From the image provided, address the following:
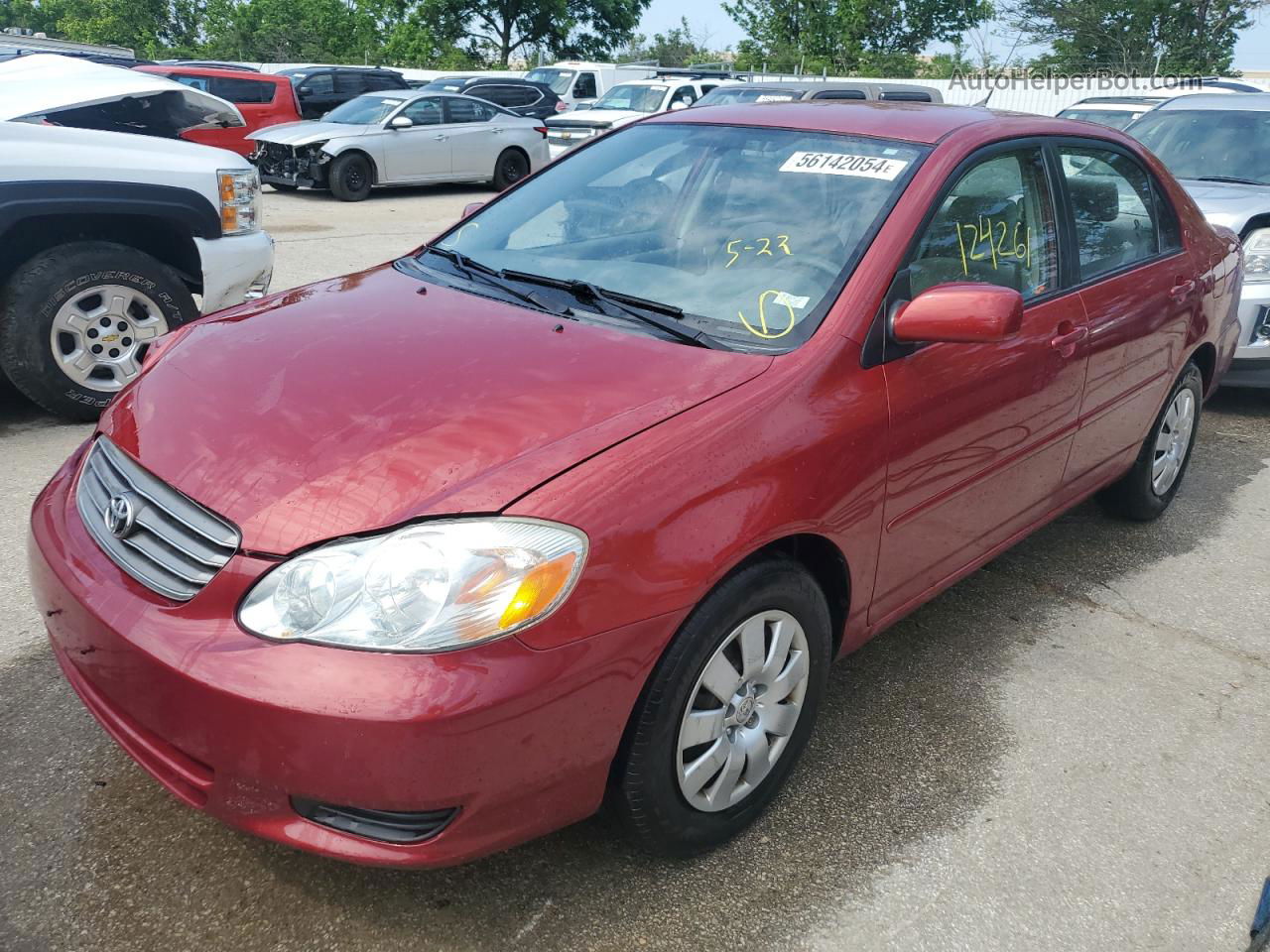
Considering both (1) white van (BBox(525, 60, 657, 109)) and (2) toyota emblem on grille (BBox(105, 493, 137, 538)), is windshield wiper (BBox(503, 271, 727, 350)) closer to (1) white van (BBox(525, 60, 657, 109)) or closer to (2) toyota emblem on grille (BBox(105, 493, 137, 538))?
(2) toyota emblem on grille (BBox(105, 493, 137, 538))

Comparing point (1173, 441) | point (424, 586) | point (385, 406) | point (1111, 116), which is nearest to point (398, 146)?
point (1111, 116)

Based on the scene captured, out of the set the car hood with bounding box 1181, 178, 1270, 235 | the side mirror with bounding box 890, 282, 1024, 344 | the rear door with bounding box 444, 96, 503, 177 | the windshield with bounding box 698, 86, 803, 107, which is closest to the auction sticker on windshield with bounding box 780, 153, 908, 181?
the side mirror with bounding box 890, 282, 1024, 344

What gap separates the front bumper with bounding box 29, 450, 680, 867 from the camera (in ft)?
6.31

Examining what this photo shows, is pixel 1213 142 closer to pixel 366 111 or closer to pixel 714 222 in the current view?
pixel 714 222

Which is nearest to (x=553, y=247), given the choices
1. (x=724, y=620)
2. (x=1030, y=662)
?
(x=724, y=620)

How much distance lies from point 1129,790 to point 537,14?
47636mm

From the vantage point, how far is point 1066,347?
3.38 metres

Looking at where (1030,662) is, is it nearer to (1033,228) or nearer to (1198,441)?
(1033,228)

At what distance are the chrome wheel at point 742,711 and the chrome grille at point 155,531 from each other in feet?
3.29

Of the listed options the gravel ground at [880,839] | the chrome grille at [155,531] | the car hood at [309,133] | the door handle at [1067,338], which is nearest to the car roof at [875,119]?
the door handle at [1067,338]

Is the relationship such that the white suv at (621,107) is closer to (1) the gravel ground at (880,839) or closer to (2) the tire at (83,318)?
(2) the tire at (83,318)

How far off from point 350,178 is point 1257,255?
11.6 m

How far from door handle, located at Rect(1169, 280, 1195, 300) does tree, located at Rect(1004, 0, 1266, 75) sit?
1330 inches

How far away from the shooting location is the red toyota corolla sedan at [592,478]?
6.56ft
